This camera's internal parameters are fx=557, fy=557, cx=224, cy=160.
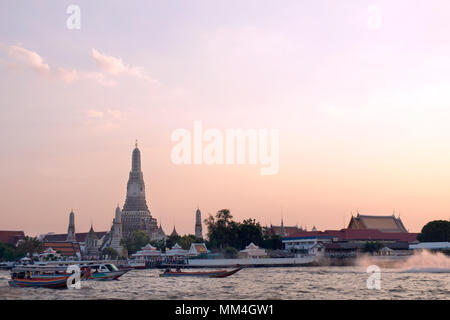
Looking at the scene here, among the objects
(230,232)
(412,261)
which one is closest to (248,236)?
(230,232)

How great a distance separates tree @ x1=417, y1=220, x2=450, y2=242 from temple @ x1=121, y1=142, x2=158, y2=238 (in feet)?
322

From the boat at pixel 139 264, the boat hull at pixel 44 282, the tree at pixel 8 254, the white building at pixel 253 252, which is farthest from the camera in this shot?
the tree at pixel 8 254

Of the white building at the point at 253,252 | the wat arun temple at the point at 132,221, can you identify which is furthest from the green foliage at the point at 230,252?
the wat arun temple at the point at 132,221

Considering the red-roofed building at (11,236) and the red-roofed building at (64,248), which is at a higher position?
the red-roofed building at (11,236)

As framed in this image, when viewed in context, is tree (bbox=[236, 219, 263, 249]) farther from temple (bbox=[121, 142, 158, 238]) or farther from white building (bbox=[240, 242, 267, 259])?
temple (bbox=[121, 142, 158, 238])

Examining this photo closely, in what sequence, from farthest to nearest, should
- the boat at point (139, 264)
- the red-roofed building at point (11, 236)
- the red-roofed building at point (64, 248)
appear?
1. the red-roofed building at point (11, 236)
2. the red-roofed building at point (64, 248)
3. the boat at point (139, 264)

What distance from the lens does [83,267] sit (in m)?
61.9

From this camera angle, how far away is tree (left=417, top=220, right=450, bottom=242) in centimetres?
11288

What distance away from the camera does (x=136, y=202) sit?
191625 millimetres

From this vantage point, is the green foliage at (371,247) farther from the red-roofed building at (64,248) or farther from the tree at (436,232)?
the red-roofed building at (64,248)

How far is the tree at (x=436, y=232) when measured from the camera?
370ft

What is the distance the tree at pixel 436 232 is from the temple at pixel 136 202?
3859 inches

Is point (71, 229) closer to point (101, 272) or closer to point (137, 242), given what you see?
point (137, 242)
